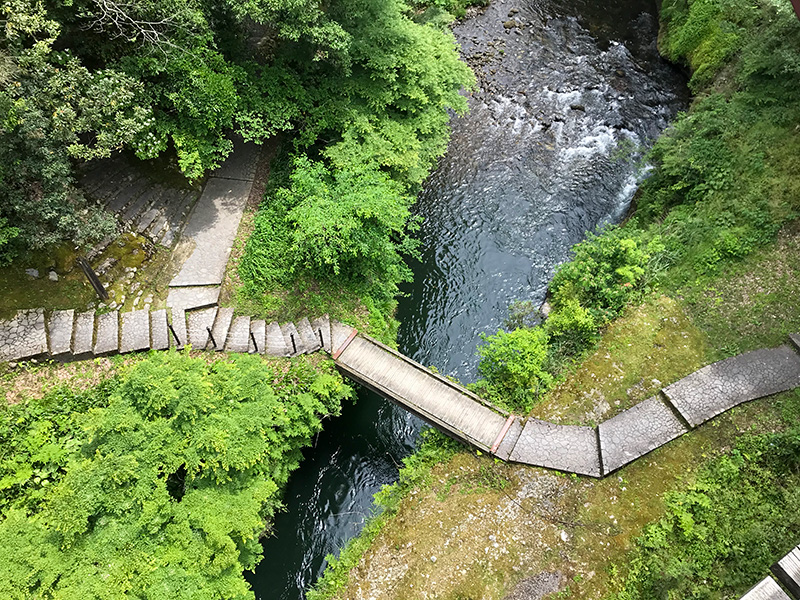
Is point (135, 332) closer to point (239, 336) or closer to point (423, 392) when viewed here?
point (239, 336)

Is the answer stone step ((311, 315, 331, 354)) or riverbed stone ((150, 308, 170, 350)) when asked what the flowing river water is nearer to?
stone step ((311, 315, 331, 354))

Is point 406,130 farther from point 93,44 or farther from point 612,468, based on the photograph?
point 612,468

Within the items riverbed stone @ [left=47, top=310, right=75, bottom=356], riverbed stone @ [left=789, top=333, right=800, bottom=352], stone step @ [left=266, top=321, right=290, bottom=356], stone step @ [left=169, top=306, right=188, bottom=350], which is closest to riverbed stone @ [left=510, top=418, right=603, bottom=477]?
riverbed stone @ [left=789, top=333, right=800, bottom=352]

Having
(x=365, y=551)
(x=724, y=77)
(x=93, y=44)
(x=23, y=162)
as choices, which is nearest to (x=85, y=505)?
(x=365, y=551)

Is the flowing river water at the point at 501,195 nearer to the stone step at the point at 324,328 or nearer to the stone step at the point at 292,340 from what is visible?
the stone step at the point at 324,328

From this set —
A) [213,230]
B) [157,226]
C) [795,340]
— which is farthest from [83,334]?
[795,340]

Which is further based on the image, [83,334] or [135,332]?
[135,332]
